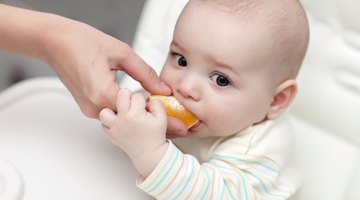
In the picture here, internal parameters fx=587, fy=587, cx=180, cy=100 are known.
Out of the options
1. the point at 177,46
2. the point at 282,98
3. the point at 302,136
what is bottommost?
the point at 302,136

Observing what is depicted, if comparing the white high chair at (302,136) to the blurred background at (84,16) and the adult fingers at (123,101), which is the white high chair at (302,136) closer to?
the adult fingers at (123,101)

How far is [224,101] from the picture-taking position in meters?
0.72

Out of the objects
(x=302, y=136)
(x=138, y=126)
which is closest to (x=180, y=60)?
(x=138, y=126)

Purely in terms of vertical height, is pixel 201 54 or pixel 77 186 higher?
pixel 201 54

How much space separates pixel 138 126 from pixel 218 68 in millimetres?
129

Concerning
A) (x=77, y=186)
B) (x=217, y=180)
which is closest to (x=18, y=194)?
(x=77, y=186)

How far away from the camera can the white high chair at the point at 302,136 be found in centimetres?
78

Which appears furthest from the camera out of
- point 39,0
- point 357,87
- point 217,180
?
point 39,0

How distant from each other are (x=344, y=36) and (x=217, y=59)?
24 centimetres

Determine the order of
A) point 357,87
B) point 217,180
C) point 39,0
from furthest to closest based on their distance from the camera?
point 39,0, point 357,87, point 217,180

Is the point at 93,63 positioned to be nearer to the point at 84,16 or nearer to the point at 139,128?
the point at 139,128

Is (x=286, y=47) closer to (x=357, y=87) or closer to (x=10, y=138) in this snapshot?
(x=357, y=87)

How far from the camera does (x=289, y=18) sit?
72 centimetres

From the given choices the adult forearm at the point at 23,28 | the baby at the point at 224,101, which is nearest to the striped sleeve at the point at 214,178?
the baby at the point at 224,101
